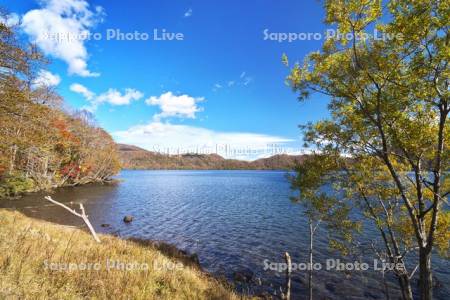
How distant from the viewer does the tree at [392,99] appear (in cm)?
778

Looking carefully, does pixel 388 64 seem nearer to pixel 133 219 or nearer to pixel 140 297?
pixel 140 297

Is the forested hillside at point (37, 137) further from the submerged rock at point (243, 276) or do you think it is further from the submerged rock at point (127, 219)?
the submerged rock at point (243, 276)

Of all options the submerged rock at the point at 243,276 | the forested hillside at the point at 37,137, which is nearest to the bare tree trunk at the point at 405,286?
the submerged rock at the point at 243,276

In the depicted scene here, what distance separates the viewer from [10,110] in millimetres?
18672

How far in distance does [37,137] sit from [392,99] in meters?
25.2

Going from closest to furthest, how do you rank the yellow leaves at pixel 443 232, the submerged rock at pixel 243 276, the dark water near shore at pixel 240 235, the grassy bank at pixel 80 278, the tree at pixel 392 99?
1. the grassy bank at pixel 80 278
2. the tree at pixel 392 99
3. the yellow leaves at pixel 443 232
4. the dark water near shore at pixel 240 235
5. the submerged rock at pixel 243 276

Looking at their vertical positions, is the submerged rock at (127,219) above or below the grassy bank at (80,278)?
below

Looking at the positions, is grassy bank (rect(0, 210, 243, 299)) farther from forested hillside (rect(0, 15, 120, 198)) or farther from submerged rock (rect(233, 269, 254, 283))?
forested hillside (rect(0, 15, 120, 198))

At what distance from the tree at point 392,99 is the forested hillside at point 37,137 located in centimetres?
1907

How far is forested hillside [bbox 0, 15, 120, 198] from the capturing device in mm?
18297

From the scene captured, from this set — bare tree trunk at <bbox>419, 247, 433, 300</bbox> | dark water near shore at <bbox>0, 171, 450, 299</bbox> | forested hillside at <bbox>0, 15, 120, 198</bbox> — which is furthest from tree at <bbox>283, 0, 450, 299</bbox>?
forested hillside at <bbox>0, 15, 120, 198</bbox>

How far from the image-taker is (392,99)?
9.35 metres

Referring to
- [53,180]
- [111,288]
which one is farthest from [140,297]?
[53,180]

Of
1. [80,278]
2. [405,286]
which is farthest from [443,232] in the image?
[80,278]
